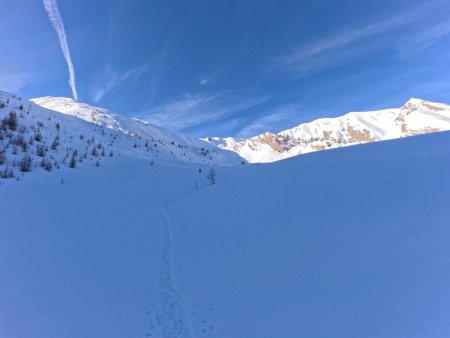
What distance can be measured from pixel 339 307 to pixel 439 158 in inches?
142

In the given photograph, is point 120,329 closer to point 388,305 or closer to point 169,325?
point 169,325

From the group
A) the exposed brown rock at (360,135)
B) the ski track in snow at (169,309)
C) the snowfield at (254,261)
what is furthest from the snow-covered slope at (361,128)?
the ski track in snow at (169,309)

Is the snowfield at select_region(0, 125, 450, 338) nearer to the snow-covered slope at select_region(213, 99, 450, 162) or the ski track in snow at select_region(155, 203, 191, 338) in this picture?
the ski track in snow at select_region(155, 203, 191, 338)

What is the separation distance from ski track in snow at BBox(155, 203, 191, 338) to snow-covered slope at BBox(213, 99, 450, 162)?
103 m

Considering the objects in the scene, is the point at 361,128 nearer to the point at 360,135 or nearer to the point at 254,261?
the point at 360,135

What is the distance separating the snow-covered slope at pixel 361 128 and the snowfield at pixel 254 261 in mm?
100966

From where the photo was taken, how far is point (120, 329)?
1941mm

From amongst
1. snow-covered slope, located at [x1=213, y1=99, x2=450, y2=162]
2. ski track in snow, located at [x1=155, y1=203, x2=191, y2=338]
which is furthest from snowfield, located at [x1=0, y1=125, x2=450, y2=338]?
snow-covered slope, located at [x1=213, y1=99, x2=450, y2=162]

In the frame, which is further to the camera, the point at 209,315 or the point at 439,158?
the point at 439,158

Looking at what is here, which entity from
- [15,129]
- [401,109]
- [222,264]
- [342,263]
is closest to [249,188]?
[222,264]

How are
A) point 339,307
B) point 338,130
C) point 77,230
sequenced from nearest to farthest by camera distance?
point 339,307, point 77,230, point 338,130

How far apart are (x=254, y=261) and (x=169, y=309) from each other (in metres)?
0.93

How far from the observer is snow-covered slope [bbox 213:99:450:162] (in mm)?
116494

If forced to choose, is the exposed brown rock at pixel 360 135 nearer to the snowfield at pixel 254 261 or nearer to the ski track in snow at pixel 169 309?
A: the snowfield at pixel 254 261
